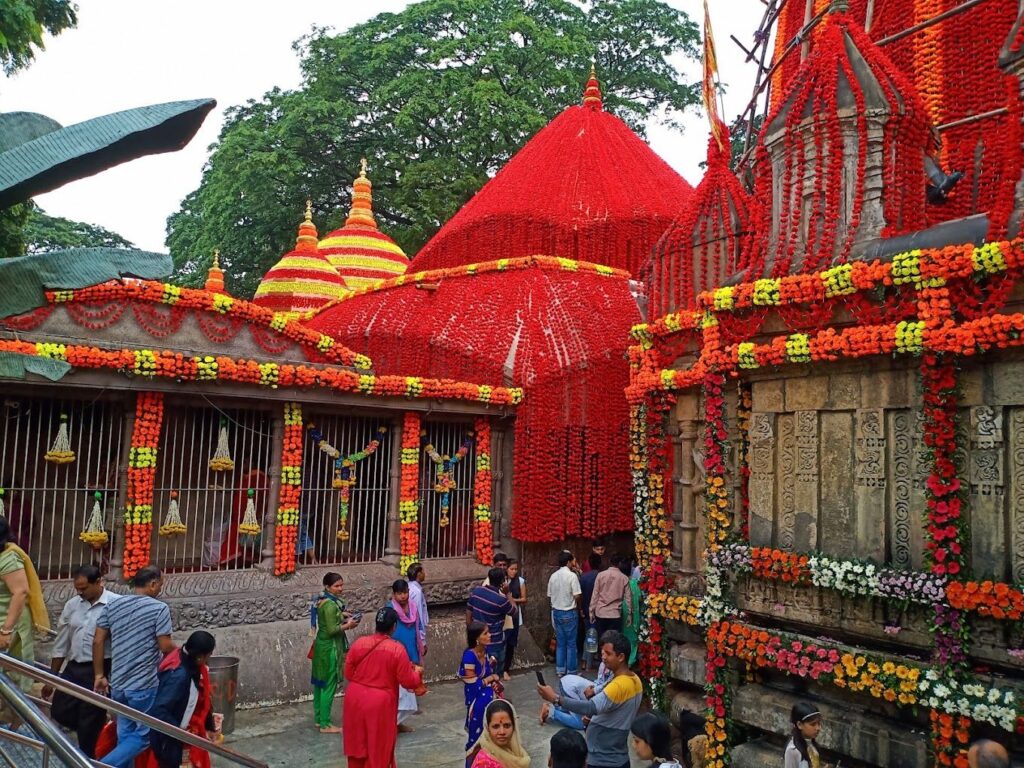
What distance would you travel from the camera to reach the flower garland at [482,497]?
11.1m

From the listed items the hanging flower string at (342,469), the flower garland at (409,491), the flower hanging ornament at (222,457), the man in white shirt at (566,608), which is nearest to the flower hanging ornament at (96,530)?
the flower hanging ornament at (222,457)

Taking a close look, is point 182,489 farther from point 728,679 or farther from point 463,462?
point 728,679

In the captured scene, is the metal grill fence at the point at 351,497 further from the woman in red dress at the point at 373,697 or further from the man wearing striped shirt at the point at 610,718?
the man wearing striped shirt at the point at 610,718

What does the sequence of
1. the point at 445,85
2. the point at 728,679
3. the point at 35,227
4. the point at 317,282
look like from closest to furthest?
the point at 728,679 < the point at 317,282 < the point at 445,85 < the point at 35,227

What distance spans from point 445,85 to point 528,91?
2367 mm

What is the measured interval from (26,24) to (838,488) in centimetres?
1048

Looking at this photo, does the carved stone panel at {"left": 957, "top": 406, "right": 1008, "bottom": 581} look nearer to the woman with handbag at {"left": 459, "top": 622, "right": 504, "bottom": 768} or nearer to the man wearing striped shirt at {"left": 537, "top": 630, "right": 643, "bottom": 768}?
the man wearing striped shirt at {"left": 537, "top": 630, "right": 643, "bottom": 768}

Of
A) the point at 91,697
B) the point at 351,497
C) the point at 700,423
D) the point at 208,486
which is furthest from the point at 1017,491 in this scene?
the point at 208,486

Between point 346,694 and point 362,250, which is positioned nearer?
point 346,694

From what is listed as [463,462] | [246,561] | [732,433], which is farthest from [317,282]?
[732,433]

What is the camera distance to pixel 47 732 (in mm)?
2807

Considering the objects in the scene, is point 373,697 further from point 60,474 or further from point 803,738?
point 60,474

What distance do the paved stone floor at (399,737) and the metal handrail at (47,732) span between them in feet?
13.6

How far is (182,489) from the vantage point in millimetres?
9133
